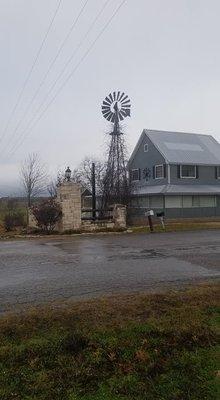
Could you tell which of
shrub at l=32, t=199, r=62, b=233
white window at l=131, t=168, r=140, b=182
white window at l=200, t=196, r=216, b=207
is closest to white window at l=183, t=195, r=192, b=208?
white window at l=200, t=196, r=216, b=207

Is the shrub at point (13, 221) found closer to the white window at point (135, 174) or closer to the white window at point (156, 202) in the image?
the white window at point (156, 202)

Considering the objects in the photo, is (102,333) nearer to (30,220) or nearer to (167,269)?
(167,269)

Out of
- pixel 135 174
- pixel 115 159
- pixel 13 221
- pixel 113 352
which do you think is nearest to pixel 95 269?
pixel 113 352

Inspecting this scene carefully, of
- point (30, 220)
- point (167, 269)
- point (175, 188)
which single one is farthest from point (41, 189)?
point (167, 269)

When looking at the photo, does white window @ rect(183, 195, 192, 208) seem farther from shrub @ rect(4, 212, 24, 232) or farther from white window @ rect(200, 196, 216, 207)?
shrub @ rect(4, 212, 24, 232)

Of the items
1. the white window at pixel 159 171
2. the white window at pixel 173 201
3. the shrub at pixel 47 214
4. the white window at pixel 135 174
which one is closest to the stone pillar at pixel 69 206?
the shrub at pixel 47 214

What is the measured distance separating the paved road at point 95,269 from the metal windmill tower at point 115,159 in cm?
1580

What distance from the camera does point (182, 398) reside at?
340cm

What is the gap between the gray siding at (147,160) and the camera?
37.0m

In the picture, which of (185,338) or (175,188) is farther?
(175,188)

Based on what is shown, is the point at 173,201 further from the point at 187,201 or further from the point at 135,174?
→ the point at 135,174

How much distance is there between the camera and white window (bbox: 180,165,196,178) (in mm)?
36438

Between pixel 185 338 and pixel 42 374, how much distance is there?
5.40 feet

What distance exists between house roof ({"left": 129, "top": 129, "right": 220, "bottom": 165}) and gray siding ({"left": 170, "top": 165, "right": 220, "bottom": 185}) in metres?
0.57
